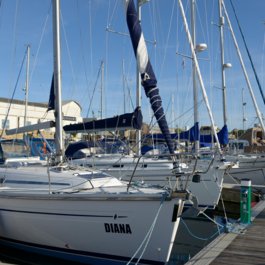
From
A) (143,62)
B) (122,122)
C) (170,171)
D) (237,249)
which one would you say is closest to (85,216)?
(237,249)

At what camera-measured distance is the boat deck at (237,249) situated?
6273mm

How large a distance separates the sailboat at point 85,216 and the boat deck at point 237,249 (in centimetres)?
70

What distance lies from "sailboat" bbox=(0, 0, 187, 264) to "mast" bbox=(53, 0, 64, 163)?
3 centimetres

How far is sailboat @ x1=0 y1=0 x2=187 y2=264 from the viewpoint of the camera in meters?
6.59

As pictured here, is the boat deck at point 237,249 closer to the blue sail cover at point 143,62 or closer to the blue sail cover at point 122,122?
the blue sail cover at point 143,62

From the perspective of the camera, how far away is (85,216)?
279 inches

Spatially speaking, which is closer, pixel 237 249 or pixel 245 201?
pixel 237 249

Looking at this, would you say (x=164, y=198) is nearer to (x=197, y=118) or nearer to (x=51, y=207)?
(x=51, y=207)

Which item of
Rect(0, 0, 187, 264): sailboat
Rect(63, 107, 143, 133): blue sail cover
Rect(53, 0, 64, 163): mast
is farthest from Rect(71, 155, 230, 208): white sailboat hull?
Rect(0, 0, 187, 264): sailboat

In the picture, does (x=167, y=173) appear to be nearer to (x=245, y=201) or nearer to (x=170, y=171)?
(x=170, y=171)

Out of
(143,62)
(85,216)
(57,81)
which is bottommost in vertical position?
(85,216)

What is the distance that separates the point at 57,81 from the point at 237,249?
5.43 metres

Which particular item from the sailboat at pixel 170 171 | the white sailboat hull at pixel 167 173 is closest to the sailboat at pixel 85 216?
the white sailboat hull at pixel 167 173

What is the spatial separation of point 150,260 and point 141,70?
5.39 meters
